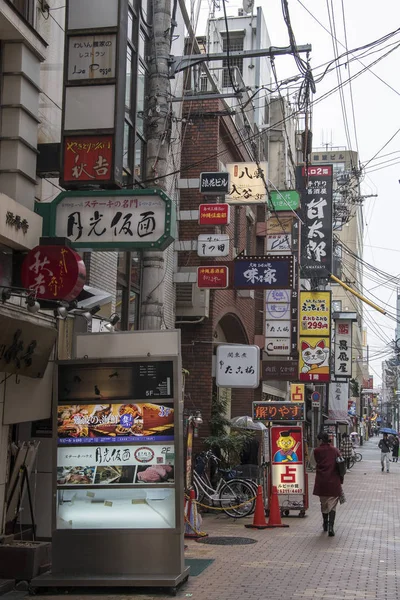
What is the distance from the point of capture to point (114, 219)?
990cm

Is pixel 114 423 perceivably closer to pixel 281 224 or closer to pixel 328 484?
pixel 328 484

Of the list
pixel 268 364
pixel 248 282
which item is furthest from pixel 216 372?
pixel 268 364

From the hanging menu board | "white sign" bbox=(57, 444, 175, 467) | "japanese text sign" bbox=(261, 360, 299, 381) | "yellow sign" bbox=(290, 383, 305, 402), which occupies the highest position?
"japanese text sign" bbox=(261, 360, 299, 381)

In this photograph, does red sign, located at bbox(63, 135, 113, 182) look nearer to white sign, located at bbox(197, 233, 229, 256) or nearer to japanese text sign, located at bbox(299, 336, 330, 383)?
white sign, located at bbox(197, 233, 229, 256)

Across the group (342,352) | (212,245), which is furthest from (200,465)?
(342,352)

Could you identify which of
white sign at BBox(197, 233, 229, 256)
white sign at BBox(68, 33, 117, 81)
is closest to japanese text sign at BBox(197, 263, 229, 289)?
white sign at BBox(197, 233, 229, 256)

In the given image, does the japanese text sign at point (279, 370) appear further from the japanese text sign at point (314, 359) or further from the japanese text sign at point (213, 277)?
the japanese text sign at point (213, 277)

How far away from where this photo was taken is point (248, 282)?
17.4m

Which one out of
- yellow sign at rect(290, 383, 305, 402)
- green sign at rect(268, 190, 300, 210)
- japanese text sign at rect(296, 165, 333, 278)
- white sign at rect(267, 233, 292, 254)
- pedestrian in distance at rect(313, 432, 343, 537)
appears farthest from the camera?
yellow sign at rect(290, 383, 305, 402)

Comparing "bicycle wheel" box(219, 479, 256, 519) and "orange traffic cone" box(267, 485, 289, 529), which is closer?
"orange traffic cone" box(267, 485, 289, 529)

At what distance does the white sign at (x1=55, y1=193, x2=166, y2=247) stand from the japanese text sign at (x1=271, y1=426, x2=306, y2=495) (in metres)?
8.80

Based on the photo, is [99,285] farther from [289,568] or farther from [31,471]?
[289,568]

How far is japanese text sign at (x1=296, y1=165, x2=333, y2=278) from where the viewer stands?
94.0 feet

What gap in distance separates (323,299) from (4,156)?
20.0 m
